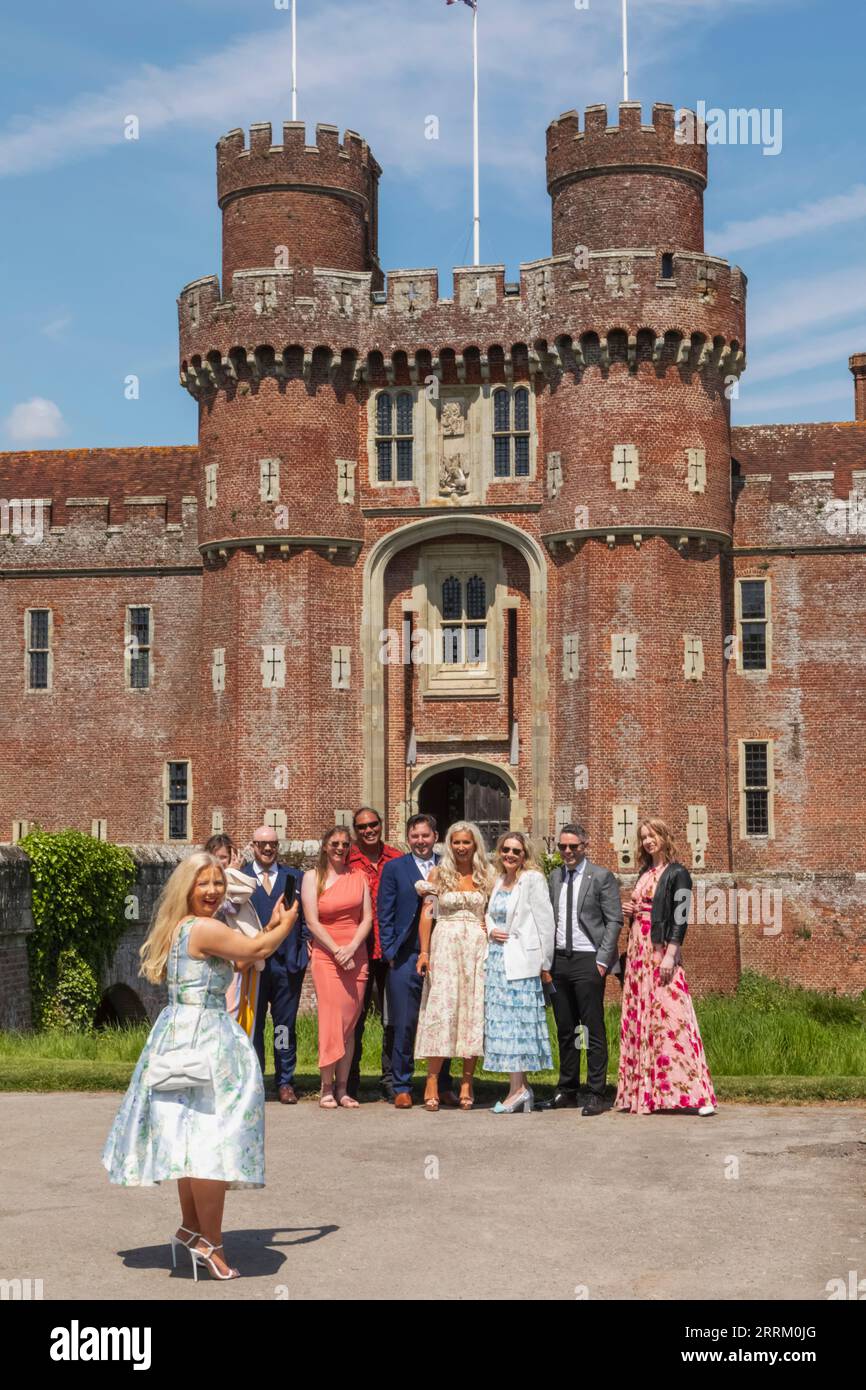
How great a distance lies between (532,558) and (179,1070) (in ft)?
77.0

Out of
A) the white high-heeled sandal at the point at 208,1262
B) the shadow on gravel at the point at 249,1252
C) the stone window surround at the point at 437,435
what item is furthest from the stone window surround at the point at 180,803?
the white high-heeled sandal at the point at 208,1262

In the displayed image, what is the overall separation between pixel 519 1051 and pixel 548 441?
64.4ft

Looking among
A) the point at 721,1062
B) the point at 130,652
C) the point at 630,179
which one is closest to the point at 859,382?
the point at 630,179

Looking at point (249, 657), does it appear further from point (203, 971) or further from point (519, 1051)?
point (203, 971)

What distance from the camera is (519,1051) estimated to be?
39.4ft

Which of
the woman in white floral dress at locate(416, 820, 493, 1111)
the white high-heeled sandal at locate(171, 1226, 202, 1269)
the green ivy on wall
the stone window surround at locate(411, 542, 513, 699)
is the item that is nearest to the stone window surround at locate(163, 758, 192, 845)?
the stone window surround at locate(411, 542, 513, 699)

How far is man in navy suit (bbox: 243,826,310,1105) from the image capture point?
12555mm

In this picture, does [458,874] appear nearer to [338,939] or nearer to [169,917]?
[338,939]

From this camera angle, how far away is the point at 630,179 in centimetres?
3172

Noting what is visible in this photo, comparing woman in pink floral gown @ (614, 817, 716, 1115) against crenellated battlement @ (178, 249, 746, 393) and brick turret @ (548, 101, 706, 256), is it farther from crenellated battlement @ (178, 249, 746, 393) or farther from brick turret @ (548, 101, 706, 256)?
brick turret @ (548, 101, 706, 256)

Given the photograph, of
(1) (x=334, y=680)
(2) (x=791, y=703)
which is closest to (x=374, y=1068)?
(1) (x=334, y=680)

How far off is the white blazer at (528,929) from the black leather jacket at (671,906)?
0.74 metres

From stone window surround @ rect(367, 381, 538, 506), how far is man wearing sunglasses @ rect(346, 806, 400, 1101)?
709 inches
